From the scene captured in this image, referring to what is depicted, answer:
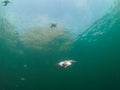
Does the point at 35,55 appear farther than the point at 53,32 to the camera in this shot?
Yes

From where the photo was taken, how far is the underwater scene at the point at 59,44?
1916cm

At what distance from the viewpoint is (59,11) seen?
63.8 ft

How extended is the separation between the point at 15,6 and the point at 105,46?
10.7 m

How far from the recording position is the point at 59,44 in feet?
77.3

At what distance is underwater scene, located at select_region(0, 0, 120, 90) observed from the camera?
19.2m

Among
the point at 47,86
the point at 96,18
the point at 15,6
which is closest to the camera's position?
the point at 15,6

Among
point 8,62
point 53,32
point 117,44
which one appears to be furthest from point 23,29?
point 117,44

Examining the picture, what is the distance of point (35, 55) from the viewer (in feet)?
82.8

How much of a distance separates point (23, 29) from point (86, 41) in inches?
250

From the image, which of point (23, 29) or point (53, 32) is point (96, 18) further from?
point (23, 29)

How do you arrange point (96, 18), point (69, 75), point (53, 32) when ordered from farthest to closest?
point (69, 75), point (53, 32), point (96, 18)

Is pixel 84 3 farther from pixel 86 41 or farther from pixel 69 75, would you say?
pixel 69 75

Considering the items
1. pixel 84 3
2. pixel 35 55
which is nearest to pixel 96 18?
pixel 84 3

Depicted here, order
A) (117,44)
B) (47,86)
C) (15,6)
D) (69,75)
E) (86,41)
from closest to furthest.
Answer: (15,6)
(86,41)
(117,44)
(69,75)
(47,86)
